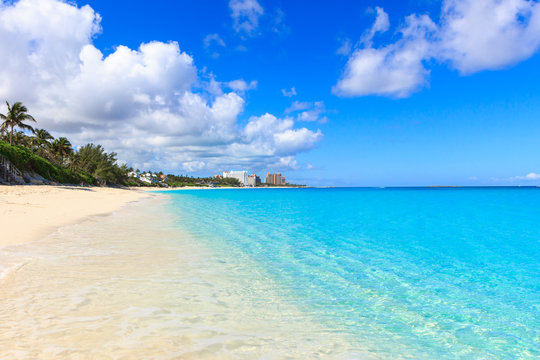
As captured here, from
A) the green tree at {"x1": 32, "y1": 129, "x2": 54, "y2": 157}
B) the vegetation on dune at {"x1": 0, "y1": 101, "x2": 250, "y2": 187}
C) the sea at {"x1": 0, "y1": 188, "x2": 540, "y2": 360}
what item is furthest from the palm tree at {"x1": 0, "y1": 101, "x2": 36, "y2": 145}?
the sea at {"x1": 0, "y1": 188, "x2": 540, "y2": 360}

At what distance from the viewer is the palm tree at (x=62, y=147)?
77.1 meters

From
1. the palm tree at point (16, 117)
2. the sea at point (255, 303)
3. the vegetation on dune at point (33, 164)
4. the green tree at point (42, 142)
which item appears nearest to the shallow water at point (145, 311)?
the sea at point (255, 303)

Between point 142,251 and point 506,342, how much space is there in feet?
32.1

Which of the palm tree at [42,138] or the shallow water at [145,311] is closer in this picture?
the shallow water at [145,311]

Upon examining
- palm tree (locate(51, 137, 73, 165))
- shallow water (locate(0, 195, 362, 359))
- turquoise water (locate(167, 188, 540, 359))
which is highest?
palm tree (locate(51, 137, 73, 165))

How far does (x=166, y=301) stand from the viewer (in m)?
5.75

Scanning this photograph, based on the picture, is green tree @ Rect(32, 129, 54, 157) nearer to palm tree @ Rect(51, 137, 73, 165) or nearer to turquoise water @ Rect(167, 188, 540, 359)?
palm tree @ Rect(51, 137, 73, 165)

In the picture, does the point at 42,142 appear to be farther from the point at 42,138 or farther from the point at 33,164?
the point at 33,164

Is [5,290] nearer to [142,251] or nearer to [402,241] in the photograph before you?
[142,251]

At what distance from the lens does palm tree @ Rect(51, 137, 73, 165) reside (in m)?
77.1

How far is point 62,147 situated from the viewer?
255 ft

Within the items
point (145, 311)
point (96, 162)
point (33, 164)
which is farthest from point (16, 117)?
point (145, 311)

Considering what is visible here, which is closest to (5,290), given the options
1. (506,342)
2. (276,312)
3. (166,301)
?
(166,301)

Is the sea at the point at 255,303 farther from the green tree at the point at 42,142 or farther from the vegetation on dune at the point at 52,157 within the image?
the green tree at the point at 42,142
